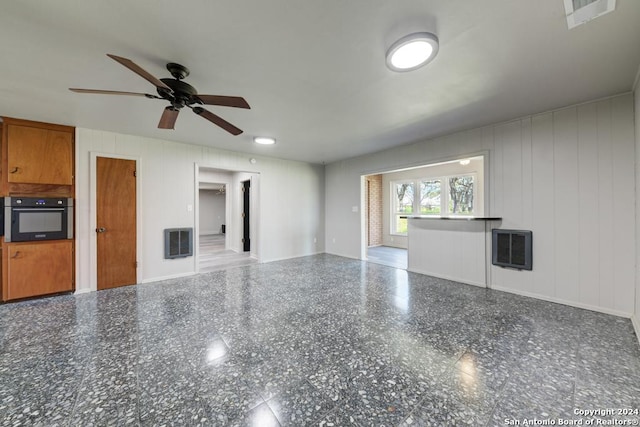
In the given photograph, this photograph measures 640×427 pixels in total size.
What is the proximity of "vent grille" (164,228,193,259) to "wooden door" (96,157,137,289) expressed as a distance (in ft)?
1.53

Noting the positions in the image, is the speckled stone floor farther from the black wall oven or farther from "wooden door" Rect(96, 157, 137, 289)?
the black wall oven

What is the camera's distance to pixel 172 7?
1.46 meters

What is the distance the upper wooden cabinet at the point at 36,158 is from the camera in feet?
10.2

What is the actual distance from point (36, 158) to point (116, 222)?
122 centimetres

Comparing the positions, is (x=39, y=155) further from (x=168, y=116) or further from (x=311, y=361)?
(x=311, y=361)

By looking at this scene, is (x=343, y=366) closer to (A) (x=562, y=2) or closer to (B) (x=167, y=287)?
(A) (x=562, y=2)

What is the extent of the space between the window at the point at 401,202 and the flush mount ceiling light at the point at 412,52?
5.75 meters

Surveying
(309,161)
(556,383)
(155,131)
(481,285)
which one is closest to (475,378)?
(556,383)

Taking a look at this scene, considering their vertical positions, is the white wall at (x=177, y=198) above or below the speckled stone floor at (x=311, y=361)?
above

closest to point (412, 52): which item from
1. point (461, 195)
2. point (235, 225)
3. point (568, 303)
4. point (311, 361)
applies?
point (311, 361)

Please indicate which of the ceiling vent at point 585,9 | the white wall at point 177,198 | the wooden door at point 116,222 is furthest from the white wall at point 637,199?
the wooden door at point 116,222

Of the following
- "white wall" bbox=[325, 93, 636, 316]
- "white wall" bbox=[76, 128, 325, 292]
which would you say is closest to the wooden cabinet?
"white wall" bbox=[76, 128, 325, 292]

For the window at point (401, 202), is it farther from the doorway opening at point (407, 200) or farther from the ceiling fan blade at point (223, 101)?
the ceiling fan blade at point (223, 101)

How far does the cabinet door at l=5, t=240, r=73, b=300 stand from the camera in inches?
123
